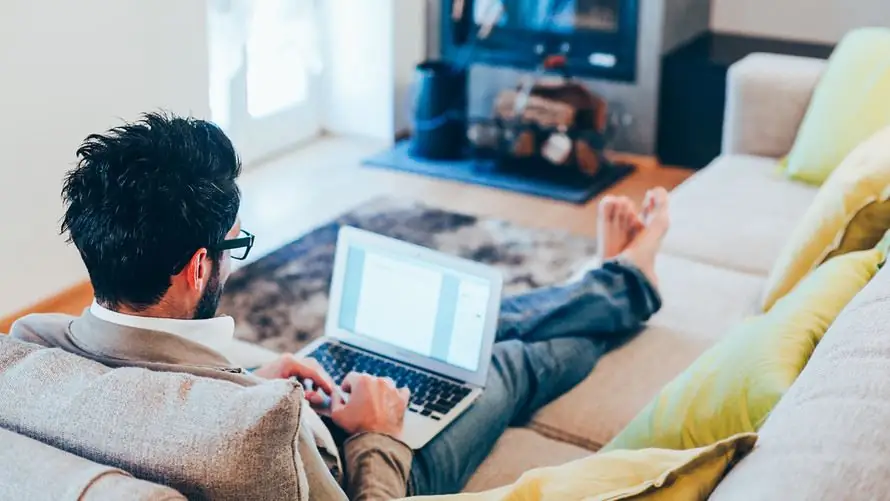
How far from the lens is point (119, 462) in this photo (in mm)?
1158

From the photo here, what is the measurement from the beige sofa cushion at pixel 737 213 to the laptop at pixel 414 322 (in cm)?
101

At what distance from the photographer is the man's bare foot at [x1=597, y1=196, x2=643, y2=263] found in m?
2.54

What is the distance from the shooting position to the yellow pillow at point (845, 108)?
3.12 m

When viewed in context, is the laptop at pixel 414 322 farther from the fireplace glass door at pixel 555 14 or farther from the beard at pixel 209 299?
the fireplace glass door at pixel 555 14

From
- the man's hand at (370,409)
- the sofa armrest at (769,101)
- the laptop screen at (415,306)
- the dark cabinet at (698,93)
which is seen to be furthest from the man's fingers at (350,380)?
the dark cabinet at (698,93)

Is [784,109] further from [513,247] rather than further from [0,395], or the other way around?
[0,395]

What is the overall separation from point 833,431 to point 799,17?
378 cm

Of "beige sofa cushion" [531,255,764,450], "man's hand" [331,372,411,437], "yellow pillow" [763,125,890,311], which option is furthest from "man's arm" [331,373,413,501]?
"yellow pillow" [763,125,890,311]

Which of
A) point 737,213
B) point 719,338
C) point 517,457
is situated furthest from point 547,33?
point 517,457

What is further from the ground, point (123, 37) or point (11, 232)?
point (123, 37)

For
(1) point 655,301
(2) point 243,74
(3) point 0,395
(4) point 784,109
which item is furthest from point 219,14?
(3) point 0,395

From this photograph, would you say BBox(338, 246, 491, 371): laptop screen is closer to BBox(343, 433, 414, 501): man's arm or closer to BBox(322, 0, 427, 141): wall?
BBox(343, 433, 414, 501): man's arm

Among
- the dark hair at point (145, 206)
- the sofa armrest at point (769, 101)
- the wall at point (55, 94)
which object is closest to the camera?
the dark hair at point (145, 206)

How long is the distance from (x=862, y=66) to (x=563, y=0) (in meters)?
1.61
